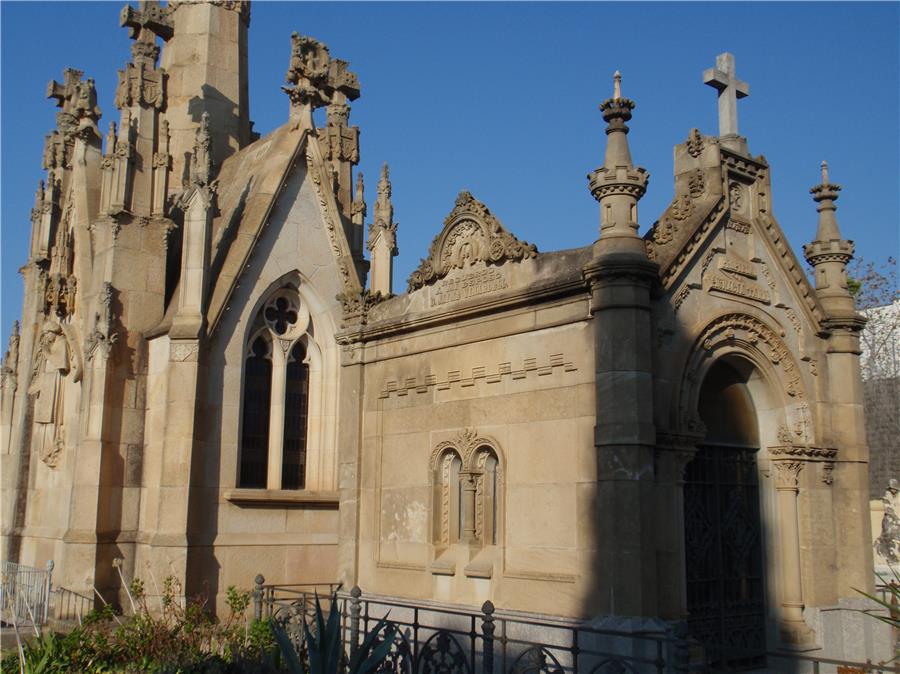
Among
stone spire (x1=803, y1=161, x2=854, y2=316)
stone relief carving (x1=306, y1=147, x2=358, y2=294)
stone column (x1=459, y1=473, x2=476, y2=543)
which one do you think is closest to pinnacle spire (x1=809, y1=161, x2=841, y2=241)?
stone spire (x1=803, y1=161, x2=854, y2=316)

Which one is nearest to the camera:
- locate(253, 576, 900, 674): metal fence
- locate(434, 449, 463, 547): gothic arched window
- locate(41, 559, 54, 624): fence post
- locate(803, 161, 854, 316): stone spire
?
locate(253, 576, 900, 674): metal fence

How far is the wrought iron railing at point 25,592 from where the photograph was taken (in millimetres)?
16281

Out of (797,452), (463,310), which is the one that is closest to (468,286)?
(463,310)

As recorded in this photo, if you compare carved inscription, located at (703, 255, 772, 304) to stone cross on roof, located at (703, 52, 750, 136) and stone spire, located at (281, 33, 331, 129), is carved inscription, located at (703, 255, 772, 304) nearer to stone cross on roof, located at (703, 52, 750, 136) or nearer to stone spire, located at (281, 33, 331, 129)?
stone cross on roof, located at (703, 52, 750, 136)

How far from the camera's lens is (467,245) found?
13039 mm

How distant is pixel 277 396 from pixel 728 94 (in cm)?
1001

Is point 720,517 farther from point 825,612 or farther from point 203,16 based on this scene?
point 203,16

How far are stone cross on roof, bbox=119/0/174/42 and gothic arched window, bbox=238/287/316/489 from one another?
6.07 m

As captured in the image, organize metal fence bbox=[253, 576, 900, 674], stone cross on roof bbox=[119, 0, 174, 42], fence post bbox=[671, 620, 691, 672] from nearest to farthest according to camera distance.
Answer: fence post bbox=[671, 620, 691, 672], metal fence bbox=[253, 576, 900, 674], stone cross on roof bbox=[119, 0, 174, 42]

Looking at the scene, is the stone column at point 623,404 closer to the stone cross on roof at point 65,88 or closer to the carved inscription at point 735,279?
the carved inscription at point 735,279

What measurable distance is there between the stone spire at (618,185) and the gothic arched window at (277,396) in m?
9.24

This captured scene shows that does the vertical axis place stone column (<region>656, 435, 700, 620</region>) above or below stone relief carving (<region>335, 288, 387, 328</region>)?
below

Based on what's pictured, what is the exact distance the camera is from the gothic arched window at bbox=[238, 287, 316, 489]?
18.1 m

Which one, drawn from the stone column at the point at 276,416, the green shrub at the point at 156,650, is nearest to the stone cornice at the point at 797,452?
the green shrub at the point at 156,650
